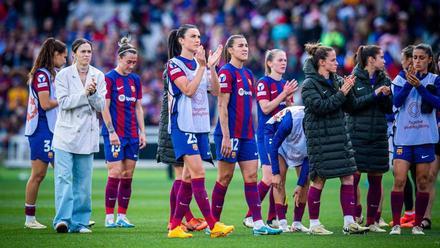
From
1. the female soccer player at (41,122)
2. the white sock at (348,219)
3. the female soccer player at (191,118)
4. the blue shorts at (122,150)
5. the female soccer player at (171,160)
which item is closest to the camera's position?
the female soccer player at (191,118)

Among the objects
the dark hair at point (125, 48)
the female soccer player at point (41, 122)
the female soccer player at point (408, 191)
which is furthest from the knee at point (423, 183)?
the female soccer player at point (41, 122)

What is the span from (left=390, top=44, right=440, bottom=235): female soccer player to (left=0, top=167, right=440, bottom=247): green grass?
1.59 feet

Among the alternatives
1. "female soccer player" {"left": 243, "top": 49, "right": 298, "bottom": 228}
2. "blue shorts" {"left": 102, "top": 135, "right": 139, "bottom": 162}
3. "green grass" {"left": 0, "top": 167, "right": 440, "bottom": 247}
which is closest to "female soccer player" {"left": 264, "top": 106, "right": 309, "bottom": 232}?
"female soccer player" {"left": 243, "top": 49, "right": 298, "bottom": 228}

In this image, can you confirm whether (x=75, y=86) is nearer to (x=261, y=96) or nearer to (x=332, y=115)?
(x=261, y=96)

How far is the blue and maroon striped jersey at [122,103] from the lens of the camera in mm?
13883

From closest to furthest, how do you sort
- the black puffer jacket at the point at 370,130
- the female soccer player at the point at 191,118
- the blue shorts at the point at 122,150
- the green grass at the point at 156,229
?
the green grass at the point at 156,229 < the female soccer player at the point at 191,118 < the black puffer jacket at the point at 370,130 < the blue shorts at the point at 122,150

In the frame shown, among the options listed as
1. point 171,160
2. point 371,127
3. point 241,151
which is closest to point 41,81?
point 171,160

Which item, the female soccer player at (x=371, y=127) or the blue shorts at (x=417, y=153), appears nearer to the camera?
the blue shorts at (x=417, y=153)

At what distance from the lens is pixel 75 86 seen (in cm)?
1245

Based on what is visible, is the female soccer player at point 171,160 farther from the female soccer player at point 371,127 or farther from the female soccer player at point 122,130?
the female soccer player at point 371,127

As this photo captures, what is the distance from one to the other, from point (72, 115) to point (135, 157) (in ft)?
5.98

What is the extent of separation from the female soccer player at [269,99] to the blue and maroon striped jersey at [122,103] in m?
2.00

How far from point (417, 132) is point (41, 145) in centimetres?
533

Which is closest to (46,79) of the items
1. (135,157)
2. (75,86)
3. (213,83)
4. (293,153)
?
(75,86)
